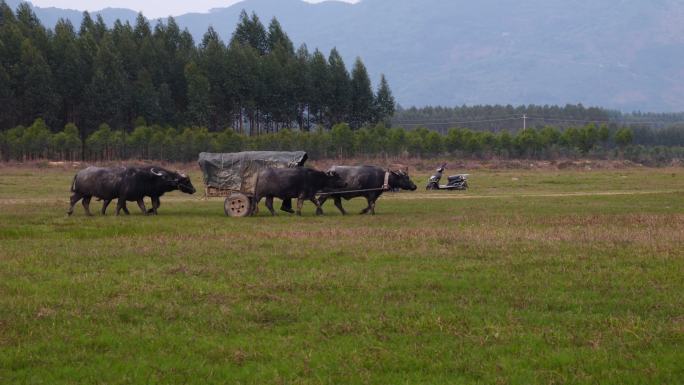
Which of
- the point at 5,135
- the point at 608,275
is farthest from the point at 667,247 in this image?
the point at 5,135

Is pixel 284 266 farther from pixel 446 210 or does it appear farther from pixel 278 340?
pixel 446 210

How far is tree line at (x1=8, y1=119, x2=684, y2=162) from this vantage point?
7750 centimetres

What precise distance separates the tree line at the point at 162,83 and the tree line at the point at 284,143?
172 inches

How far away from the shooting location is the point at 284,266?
14.5 meters

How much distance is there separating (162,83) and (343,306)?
92933 mm

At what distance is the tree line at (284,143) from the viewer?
77.5 metres

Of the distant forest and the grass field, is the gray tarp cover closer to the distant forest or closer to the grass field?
the grass field

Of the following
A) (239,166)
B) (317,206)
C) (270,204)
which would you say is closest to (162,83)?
(239,166)

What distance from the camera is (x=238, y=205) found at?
93.3 ft

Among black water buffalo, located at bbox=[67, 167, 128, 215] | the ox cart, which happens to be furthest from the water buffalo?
the ox cart

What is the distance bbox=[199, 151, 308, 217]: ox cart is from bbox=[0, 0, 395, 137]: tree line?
64389 millimetres

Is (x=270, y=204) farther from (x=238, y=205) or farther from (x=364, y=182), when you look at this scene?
(x=364, y=182)

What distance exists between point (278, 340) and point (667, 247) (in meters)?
10.0

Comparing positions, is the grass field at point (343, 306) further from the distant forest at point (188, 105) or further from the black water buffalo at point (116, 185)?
the distant forest at point (188, 105)
